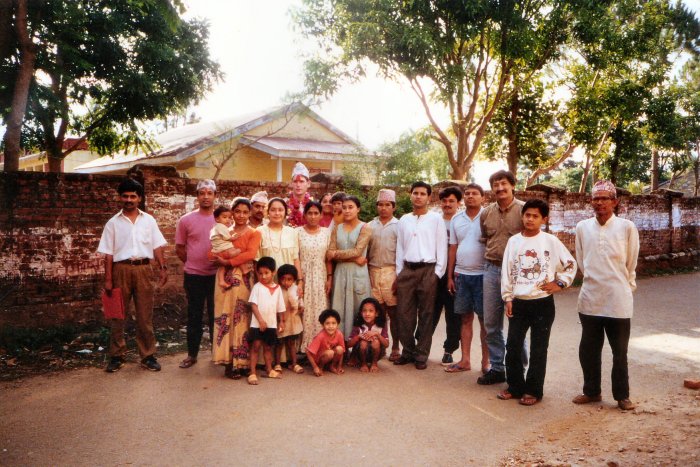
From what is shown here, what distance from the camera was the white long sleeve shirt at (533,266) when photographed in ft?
14.9

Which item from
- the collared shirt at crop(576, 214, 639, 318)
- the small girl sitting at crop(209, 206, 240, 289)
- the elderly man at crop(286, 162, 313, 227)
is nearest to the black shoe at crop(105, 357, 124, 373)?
the small girl sitting at crop(209, 206, 240, 289)

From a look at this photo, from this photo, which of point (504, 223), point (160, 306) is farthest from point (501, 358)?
point (160, 306)

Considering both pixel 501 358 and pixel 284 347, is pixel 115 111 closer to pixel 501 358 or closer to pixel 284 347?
pixel 284 347

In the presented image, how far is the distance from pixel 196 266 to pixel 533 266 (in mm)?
3368

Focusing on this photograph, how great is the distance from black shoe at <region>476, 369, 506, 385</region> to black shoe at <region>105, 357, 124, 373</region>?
11.7ft

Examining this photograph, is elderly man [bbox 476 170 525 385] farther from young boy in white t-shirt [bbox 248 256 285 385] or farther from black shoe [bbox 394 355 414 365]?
young boy in white t-shirt [bbox 248 256 285 385]

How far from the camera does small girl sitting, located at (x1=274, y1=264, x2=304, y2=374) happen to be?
529 cm

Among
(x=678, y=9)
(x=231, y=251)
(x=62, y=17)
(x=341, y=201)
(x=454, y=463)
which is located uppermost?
(x=678, y=9)

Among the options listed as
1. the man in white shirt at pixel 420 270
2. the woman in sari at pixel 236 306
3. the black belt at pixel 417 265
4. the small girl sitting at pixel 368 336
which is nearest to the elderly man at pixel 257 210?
the woman in sari at pixel 236 306

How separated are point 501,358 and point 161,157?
11.7 m

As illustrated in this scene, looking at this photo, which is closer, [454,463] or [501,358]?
[454,463]

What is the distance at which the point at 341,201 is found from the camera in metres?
5.79

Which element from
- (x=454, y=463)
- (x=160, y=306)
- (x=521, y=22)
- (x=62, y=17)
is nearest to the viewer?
(x=454, y=463)

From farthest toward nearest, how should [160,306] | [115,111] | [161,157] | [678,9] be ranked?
[678,9] < [161,157] < [115,111] < [160,306]
